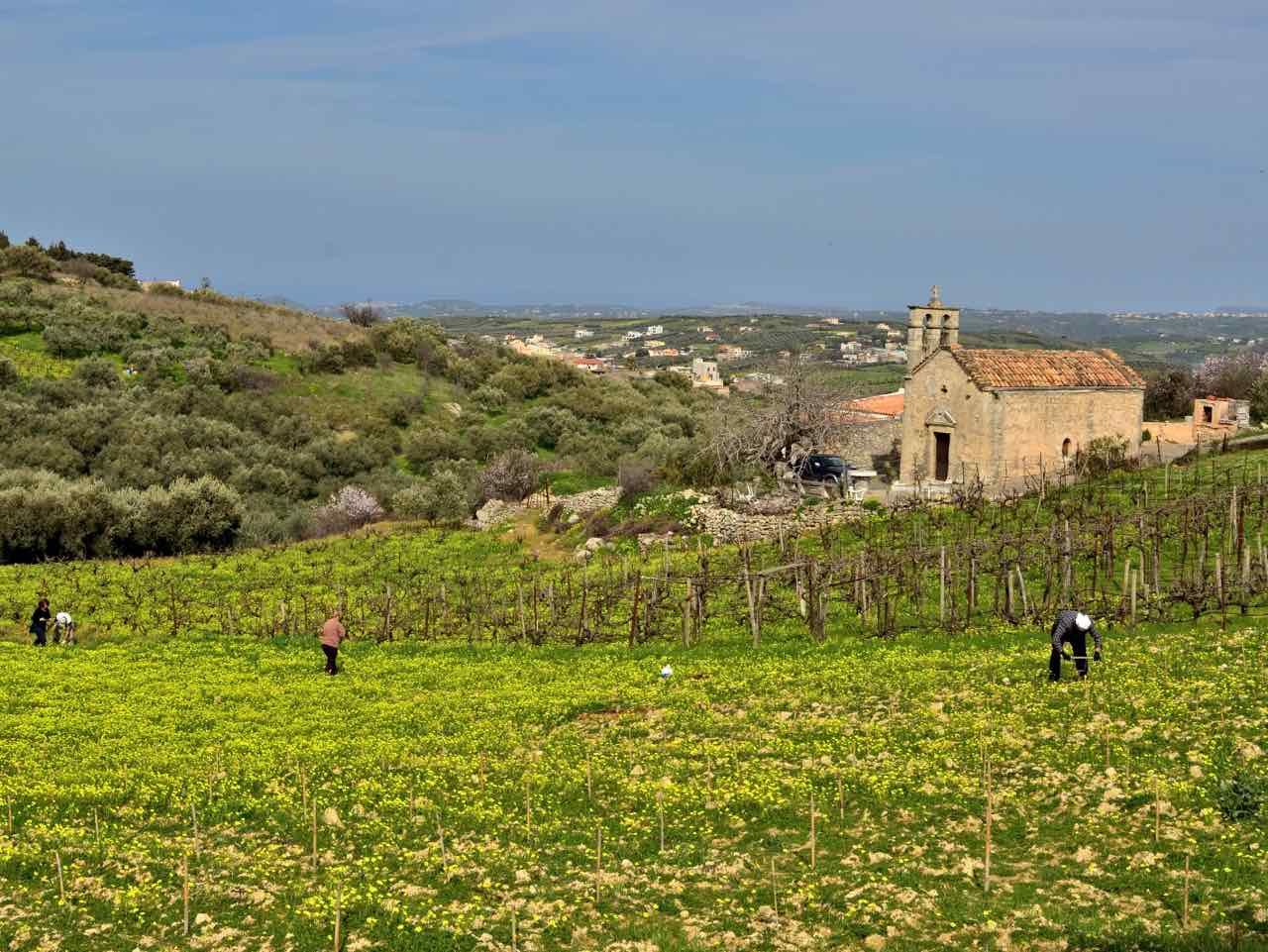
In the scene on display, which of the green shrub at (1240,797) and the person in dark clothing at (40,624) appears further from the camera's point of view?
Answer: the person in dark clothing at (40,624)

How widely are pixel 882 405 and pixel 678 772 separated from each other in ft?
139

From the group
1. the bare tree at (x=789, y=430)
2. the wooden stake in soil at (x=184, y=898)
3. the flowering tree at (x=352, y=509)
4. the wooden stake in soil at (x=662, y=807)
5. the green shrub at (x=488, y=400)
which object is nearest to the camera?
A: the wooden stake in soil at (x=184, y=898)

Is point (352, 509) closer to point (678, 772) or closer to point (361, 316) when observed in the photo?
point (678, 772)

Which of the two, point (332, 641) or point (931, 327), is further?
point (931, 327)

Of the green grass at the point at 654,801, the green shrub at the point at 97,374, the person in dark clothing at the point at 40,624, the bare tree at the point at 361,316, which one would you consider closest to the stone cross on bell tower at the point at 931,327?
the green grass at the point at 654,801

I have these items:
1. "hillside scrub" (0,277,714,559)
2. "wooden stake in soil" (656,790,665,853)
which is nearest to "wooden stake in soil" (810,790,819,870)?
"wooden stake in soil" (656,790,665,853)

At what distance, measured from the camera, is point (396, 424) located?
6481 centimetres

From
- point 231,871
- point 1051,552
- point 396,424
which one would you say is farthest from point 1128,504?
point 396,424

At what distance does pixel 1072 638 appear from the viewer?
649 inches

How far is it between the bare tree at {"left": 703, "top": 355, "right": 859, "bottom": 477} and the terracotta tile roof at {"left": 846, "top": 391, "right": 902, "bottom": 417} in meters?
4.88

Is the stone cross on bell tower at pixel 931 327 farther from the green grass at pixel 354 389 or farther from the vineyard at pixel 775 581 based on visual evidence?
the green grass at pixel 354 389

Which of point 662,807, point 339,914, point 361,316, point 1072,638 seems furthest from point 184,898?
point 361,316

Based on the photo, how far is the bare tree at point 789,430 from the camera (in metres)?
44.4

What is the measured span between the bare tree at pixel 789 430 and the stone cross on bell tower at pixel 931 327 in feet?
14.4
